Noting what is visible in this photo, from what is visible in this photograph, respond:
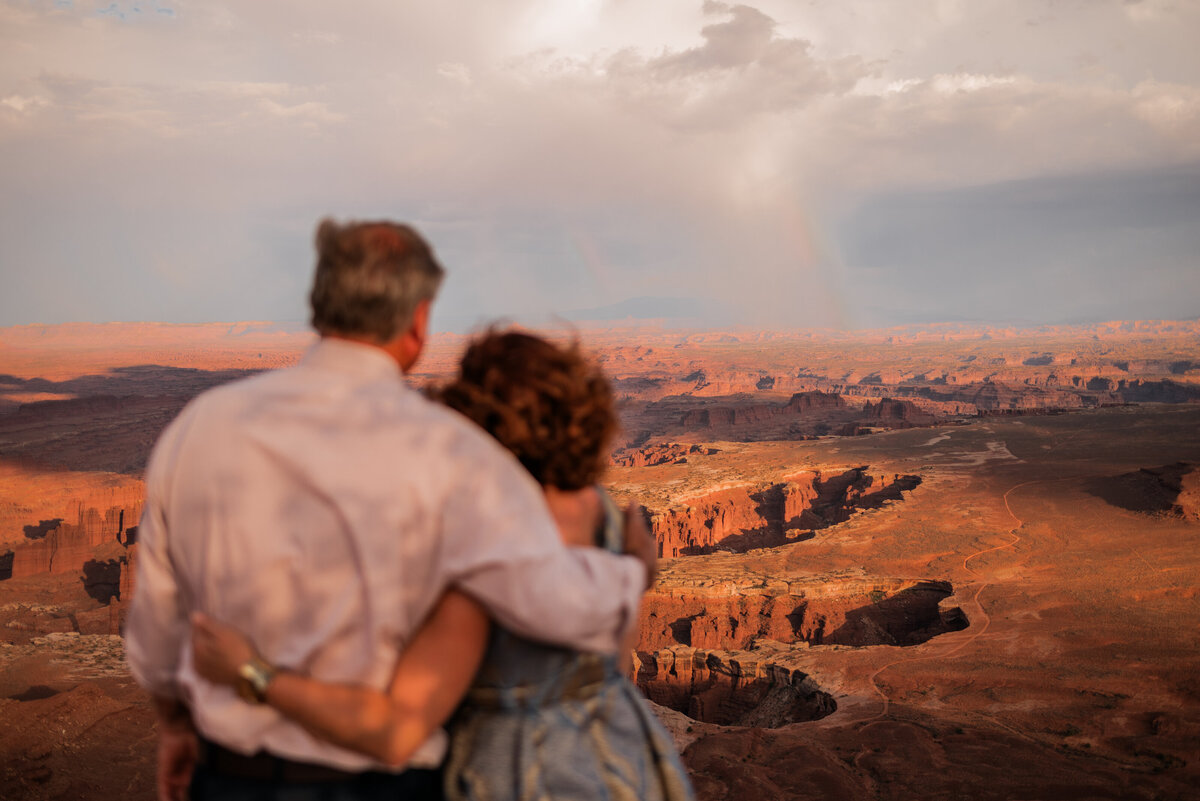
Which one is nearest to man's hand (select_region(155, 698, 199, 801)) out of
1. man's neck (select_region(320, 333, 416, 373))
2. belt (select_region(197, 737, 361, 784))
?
belt (select_region(197, 737, 361, 784))

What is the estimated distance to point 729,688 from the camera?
601 inches

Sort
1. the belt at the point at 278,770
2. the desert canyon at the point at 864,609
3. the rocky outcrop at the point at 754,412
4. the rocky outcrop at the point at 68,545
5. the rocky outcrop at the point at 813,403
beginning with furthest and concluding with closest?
the rocky outcrop at the point at 813,403, the rocky outcrop at the point at 754,412, the rocky outcrop at the point at 68,545, the desert canyon at the point at 864,609, the belt at the point at 278,770

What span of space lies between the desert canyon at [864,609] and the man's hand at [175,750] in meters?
1.10

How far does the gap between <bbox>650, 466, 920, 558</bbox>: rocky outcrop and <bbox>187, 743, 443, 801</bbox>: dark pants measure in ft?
87.6

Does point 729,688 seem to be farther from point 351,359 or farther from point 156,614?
point 351,359

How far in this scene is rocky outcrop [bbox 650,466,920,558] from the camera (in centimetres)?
3055

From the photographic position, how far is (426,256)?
65.7 inches

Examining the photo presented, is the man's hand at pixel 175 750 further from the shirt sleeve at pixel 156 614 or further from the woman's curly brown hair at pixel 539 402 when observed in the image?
the woman's curly brown hair at pixel 539 402

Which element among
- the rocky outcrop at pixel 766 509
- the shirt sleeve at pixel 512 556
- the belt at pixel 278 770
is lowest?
the rocky outcrop at pixel 766 509

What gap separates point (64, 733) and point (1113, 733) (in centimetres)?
1451

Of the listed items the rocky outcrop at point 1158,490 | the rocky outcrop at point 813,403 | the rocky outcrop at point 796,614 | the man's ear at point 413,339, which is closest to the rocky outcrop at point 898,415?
the rocky outcrop at point 813,403

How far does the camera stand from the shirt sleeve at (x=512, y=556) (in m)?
1.42

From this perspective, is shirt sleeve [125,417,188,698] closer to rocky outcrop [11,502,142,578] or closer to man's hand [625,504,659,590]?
man's hand [625,504,659,590]

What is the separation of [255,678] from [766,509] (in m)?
34.5
